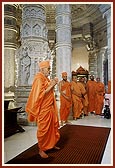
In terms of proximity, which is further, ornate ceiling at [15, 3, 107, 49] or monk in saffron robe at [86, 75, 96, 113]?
ornate ceiling at [15, 3, 107, 49]

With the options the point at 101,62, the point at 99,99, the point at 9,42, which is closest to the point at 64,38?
the point at 99,99

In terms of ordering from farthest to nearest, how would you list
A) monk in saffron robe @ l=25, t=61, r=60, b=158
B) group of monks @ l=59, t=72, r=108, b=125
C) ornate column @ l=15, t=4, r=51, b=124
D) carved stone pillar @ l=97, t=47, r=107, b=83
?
1. carved stone pillar @ l=97, t=47, r=107, b=83
2. group of monks @ l=59, t=72, r=108, b=125
3. ornate column @ l=15, t=4, r=51, b=124
4. monk in saffron robe @ l=25, t=61, r=60, b=158

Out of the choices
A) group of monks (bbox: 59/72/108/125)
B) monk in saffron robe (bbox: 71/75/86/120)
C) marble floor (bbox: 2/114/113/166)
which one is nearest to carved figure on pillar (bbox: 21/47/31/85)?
group of monks (bbox: 59/72/108/125)

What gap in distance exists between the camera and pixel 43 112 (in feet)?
10.7

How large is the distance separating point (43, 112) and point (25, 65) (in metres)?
2.94

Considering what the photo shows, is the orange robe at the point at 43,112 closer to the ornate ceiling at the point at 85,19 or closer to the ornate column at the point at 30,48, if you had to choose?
the ornate column at the point at 30,48

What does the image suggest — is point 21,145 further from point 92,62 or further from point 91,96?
point 92,62

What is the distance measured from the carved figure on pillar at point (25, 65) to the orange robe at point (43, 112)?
2590mm

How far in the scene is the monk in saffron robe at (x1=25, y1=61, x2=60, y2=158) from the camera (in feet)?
10.5

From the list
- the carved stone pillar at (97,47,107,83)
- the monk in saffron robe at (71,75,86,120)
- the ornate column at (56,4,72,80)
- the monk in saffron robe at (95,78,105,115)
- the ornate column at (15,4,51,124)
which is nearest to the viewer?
the ornate column at (15,4,51,124)

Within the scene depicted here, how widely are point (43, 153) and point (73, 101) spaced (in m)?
3.85

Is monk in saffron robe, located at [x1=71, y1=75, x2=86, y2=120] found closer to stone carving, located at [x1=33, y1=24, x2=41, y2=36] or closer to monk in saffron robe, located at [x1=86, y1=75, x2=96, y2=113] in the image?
monk in saffron robe, located at [x1=86, y1=75, x2=96, y2=113]

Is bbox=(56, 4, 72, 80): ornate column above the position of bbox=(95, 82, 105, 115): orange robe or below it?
above

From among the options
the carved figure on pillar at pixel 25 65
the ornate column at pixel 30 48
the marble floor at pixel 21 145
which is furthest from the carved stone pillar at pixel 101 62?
the marble floor at pixel 21 145
